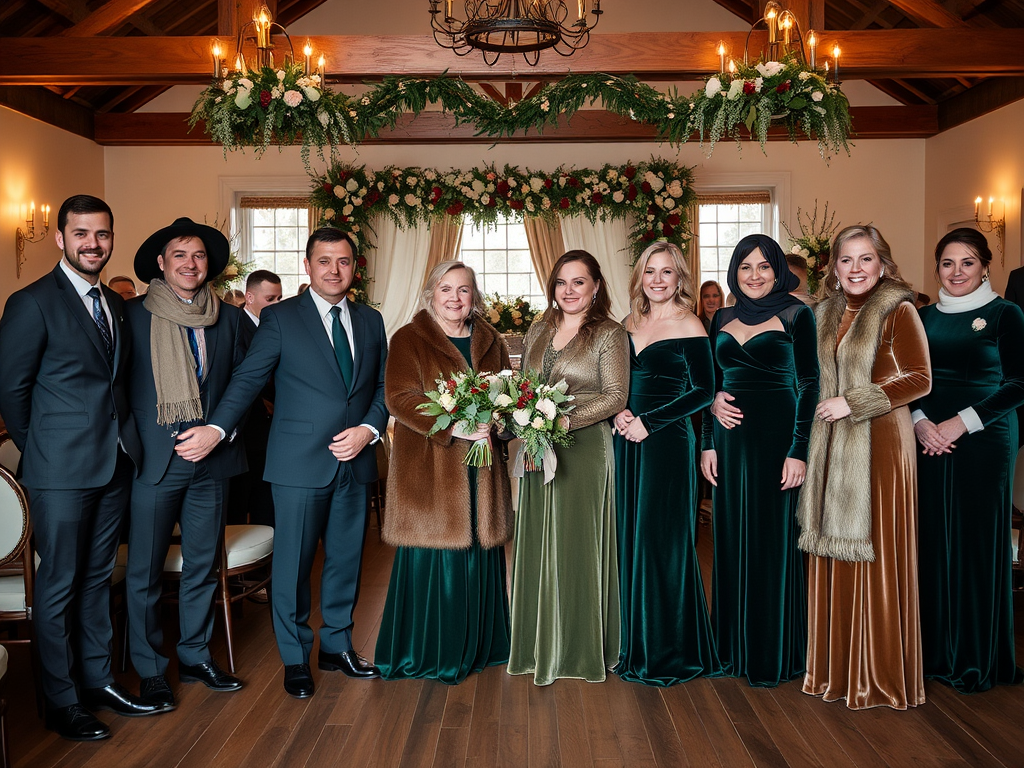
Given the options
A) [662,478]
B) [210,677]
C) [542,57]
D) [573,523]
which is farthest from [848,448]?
[542,57]

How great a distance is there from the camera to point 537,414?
3.21 meters

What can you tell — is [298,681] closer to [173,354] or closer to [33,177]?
[173,354]

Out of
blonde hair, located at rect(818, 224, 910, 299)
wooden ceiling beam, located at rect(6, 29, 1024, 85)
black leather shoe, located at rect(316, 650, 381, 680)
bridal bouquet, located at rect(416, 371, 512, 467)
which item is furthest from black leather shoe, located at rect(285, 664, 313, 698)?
wooden ceiling beam, located at rect(6, 29, 1024, 85)

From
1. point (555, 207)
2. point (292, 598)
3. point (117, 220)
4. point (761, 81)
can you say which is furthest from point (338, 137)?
point (117, 220)

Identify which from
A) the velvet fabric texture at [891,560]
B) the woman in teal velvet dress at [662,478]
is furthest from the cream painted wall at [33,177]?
the velvet fabric texture at [891,560]

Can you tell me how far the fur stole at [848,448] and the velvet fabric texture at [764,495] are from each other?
0.08 m

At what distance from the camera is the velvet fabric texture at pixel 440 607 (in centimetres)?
358

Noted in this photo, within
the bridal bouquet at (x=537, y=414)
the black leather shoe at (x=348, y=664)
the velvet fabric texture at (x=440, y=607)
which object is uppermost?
the bridal bouquet at (x=537, y=414)

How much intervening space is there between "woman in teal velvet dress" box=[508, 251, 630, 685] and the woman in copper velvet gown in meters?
0.84

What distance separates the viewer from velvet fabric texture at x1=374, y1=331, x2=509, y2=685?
3584 mm

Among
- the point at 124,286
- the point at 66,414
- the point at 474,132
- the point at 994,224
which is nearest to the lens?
the point at 66,414

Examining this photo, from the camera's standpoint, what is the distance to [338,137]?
514 centimetres

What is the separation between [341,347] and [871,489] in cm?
219

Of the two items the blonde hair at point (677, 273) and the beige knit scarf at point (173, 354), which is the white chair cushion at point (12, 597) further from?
the blonde hair at point (677, 273)
